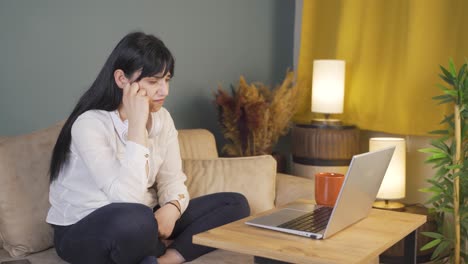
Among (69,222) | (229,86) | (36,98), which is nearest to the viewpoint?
(69,222)

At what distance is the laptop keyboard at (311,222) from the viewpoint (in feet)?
5.12

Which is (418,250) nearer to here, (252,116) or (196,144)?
(252,116)

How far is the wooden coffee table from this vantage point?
136 cm

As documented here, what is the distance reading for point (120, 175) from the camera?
178 centimetres

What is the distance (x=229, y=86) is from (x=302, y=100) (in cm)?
41

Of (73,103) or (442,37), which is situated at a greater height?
(442,37)

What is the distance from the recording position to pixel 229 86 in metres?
3.30

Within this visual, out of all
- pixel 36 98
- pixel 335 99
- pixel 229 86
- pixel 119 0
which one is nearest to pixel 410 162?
pixel 335 99

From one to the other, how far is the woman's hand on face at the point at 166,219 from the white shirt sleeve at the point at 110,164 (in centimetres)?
13

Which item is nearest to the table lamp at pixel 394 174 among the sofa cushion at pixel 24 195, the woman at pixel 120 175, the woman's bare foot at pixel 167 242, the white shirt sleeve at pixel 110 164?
the woman at pixel 120 175

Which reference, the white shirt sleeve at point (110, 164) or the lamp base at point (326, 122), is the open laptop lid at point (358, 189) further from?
the lamp base at point (326, 122)

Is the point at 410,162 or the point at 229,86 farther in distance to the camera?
the point at 229,86

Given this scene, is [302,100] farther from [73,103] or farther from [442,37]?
[73,103]

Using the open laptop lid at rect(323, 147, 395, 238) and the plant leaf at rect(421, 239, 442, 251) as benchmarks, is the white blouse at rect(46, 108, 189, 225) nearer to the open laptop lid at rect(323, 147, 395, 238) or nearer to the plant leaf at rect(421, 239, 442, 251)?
the open laptop lid at rect(323, 147, 395, 238)
